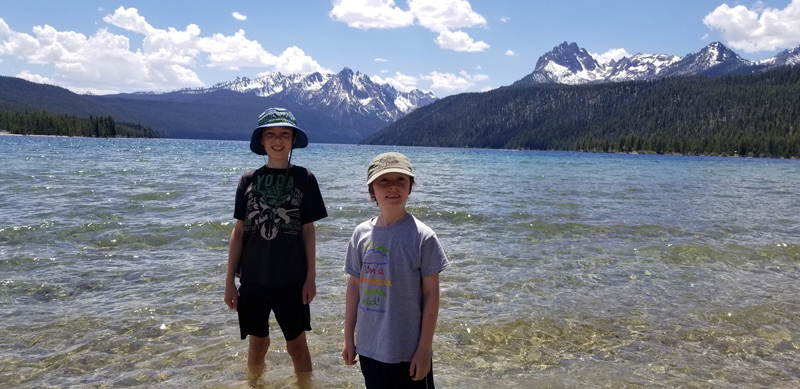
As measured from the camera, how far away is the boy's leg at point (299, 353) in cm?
477

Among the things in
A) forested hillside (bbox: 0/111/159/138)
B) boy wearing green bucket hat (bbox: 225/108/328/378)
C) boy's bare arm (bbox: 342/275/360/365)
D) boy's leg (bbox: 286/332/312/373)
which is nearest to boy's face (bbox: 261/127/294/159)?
boy wearing green bucket hat (bbox: 225/108/328/378)

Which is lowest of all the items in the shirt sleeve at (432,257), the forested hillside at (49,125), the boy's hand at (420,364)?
the boy's hand at (420,364)

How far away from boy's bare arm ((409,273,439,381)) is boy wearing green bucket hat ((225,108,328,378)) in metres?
1.51

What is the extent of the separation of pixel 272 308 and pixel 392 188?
2046 mm

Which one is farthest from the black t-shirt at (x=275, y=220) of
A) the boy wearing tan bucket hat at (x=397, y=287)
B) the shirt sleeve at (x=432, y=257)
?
the shirt sleeve at (x=432, y=257)

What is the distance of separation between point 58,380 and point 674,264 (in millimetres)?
10451

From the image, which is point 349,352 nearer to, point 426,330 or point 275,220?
point 426,330

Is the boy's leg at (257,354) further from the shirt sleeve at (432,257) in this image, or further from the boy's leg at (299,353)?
the shirt sleeve at (432,257)

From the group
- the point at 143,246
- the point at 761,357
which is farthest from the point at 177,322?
the point at 761,357

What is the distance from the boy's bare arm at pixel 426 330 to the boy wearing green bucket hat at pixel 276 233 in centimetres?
151

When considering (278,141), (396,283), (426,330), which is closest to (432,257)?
(396,283)

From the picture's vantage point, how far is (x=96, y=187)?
834 inches

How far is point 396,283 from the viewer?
10.8 ft

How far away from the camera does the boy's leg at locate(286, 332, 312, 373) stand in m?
4.77
